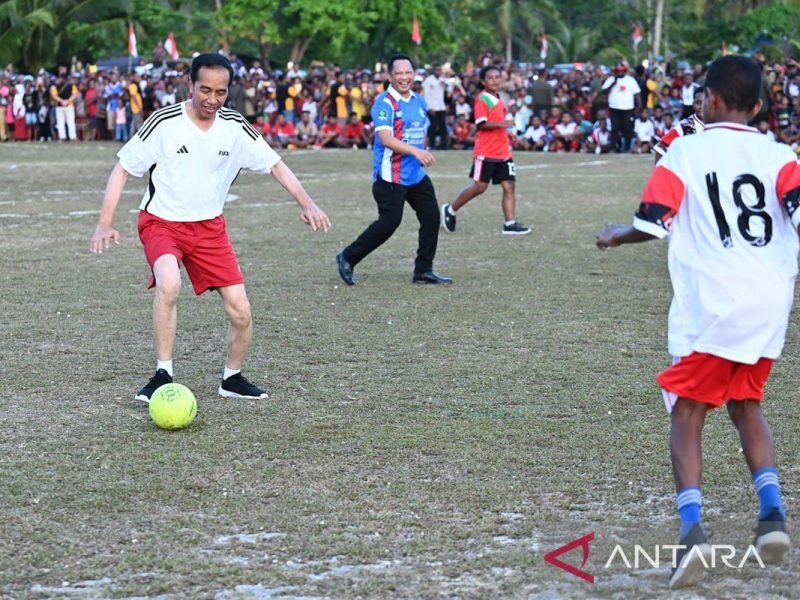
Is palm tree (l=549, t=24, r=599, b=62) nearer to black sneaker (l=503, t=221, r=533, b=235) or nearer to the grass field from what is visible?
black sneaker (l=503, t=221, r=533, b=235)

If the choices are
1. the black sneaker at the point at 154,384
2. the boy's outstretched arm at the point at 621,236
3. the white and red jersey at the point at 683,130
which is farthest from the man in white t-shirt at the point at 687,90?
the boy's outstretched arm at the point at 621,236

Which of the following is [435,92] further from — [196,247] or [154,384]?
[154,384]

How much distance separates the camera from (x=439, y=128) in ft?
103

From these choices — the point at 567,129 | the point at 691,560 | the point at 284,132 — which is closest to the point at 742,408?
the point at 691,560

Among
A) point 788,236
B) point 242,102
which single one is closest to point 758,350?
point 788,236

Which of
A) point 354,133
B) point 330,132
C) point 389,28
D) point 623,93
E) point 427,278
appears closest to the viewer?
point 427,278

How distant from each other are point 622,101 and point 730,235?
24670 mm

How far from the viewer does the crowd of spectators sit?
29188mm

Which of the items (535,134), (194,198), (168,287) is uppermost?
(194,198)

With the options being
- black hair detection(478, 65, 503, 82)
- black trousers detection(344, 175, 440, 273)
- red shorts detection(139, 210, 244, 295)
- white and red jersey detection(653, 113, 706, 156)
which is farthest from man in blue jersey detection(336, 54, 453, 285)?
red shorts detection(139, 210, 244, 295)

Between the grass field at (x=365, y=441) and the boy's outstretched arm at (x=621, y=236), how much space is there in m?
1.13

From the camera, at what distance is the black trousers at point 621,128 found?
2880 cm

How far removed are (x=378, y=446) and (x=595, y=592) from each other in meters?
2.00

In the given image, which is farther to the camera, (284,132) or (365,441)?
(284,132)
